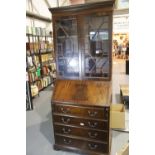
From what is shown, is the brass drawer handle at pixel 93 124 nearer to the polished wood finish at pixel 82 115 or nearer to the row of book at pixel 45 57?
the polished wood finish at pixel 82 115

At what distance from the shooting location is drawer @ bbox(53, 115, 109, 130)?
2177mm

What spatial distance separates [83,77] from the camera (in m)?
2.35

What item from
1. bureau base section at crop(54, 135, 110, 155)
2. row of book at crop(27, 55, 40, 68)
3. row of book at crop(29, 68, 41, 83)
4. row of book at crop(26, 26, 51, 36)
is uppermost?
row of book at crop(26, 26, 51, 36)

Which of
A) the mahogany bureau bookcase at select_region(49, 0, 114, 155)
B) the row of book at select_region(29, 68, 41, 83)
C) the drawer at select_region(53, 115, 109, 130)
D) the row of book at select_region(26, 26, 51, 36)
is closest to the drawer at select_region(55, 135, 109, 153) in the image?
the mahogany bureau bookcase at select_region(49, 0, 114, 155)

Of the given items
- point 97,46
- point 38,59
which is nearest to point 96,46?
point 97,46

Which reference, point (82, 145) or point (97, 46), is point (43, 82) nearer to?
point (82, 145)

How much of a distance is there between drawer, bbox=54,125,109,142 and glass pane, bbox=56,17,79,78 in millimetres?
748

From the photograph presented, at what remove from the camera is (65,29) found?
2340 millimetres

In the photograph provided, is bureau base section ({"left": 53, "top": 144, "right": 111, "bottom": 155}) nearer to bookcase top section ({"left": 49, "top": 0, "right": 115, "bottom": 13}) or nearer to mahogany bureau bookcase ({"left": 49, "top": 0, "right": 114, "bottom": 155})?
mahogany bureau bookcase ({"left": 49, "top": 0, "right": 114, "bottom": 155})

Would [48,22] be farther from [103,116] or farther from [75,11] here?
[103,116]
